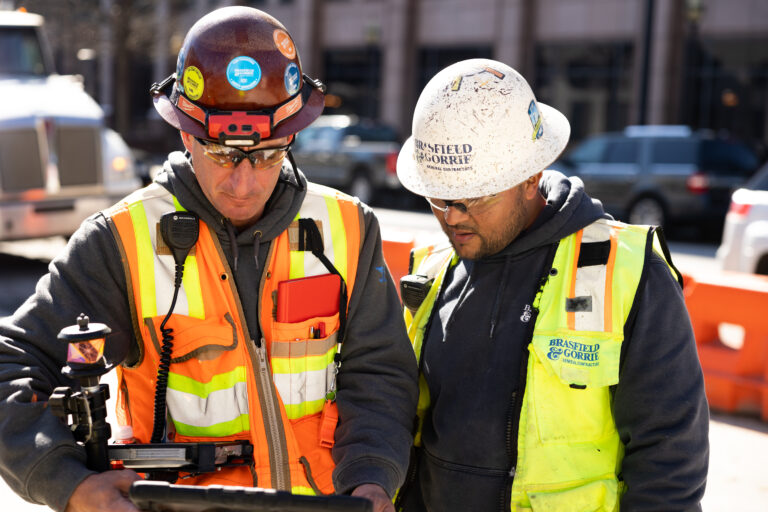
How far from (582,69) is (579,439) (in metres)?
23.4

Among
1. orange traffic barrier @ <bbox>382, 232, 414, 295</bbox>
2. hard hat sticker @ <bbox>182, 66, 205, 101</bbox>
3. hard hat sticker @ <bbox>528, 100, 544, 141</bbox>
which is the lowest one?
orange traffic barrier @ <bbox>382, 232, 414, 295</bbox>

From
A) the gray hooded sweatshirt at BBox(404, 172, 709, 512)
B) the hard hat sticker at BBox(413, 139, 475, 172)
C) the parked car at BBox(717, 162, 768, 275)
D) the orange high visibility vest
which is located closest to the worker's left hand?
the orange high visibility vest

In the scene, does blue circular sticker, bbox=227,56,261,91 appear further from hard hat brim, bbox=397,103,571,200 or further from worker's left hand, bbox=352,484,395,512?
worker's left hand, bbox=352,484,395,512

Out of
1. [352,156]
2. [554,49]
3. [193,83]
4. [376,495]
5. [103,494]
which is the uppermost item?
[193,83]

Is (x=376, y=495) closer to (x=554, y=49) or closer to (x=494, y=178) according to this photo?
(x=494, y=178)

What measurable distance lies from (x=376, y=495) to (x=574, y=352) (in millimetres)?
681

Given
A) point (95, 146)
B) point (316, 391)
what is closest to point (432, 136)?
point (316, 391)

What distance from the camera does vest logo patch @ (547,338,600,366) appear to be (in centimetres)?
240

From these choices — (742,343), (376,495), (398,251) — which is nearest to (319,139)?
(398,251)

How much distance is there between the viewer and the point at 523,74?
25.6 meters

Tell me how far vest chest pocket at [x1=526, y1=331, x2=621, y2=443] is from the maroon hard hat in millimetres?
950

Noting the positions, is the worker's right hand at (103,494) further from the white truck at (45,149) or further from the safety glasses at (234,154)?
the white truck at (45,149)

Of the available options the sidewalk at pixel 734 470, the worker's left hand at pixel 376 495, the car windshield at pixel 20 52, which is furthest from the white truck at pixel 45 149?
the worker's left hand at pixel 376 495

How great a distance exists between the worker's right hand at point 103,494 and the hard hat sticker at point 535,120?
58.9 inches
